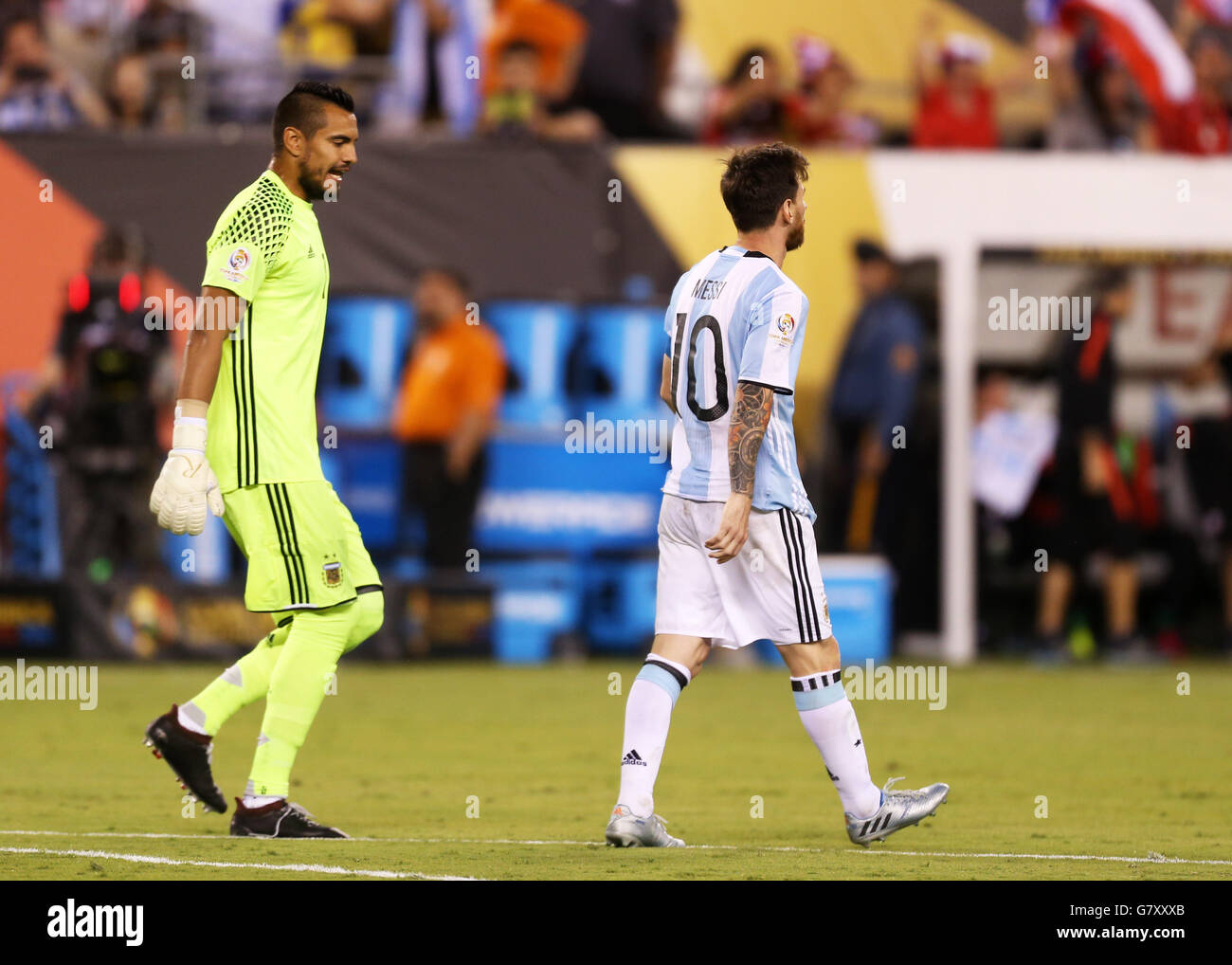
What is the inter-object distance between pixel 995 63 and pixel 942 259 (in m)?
4.23

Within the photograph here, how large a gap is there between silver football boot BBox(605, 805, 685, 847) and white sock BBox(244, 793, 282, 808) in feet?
3.78

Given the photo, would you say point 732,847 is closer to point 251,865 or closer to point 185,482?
point 251,865

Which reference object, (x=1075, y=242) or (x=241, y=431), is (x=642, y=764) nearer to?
(x=241, y=431)

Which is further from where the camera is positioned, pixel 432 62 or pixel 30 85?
pixel 432 62

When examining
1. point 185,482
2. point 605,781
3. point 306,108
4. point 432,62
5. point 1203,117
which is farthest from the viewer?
point 1203,117

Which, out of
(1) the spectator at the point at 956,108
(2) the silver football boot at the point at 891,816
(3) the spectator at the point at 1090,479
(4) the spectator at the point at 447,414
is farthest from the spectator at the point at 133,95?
(2) the silver football boot at the point at 891,816

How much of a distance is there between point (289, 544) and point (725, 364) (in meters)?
1.58

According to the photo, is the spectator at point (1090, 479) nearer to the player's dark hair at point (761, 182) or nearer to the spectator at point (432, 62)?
the spectator at point (432, 62)

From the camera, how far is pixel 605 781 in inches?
369

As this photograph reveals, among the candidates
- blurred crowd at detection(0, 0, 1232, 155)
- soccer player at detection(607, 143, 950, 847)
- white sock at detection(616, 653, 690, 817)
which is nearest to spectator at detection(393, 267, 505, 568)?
blurred crowd at detection(0, 0, 1232, 155)

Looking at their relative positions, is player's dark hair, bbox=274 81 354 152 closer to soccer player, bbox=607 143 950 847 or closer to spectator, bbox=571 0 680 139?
soccer player, bbox=607 143 950 847

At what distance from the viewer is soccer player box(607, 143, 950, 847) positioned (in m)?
7.02

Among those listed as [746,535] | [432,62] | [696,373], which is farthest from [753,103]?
[746,535]

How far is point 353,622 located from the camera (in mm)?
7336
